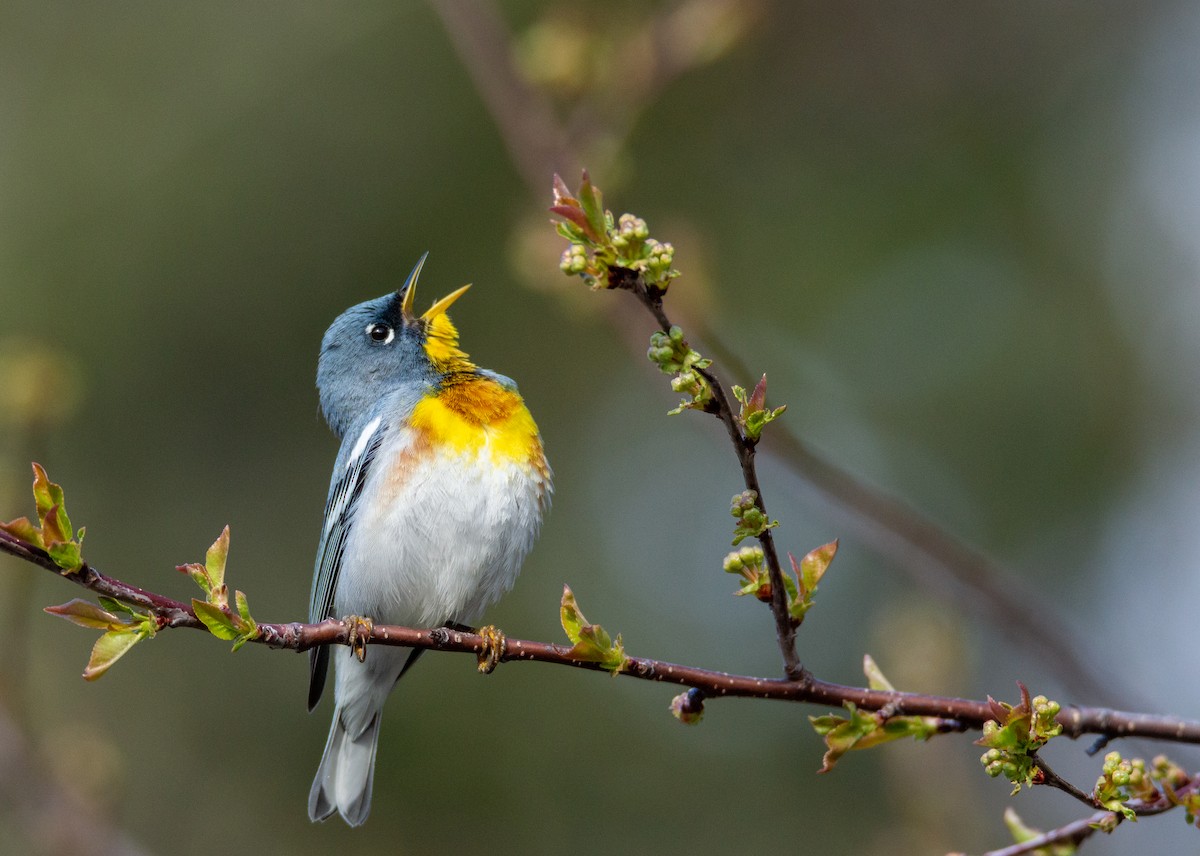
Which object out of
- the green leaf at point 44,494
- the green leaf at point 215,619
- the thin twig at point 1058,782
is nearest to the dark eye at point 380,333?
the green leaf at point 215,619

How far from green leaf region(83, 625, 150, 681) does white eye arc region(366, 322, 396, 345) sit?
9.63 ft

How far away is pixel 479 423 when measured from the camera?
444 centimetres

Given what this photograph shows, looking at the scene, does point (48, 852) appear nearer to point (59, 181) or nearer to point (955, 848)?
point (955, 848)

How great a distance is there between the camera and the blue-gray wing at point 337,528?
14.8ft

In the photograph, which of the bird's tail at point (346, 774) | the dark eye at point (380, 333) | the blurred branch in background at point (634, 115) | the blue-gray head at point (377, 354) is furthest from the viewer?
the dark eye at point (380, 333)

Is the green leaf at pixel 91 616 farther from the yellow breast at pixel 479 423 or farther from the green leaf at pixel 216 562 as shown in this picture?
the yellow breast at pixel 479 423

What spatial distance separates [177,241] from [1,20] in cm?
271

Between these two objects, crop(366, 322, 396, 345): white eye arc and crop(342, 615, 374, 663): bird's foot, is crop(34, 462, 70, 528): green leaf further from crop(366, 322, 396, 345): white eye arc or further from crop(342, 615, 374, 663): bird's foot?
crop(366, 322, 396, 345): white eye arc

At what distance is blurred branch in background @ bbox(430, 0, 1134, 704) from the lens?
351cm

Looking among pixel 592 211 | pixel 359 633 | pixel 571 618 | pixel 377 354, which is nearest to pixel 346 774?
pixel 377 354

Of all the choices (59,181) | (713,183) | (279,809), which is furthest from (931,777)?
(59,181)

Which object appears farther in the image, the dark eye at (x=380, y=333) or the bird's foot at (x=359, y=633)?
the dark eye at (x=380, y=333)

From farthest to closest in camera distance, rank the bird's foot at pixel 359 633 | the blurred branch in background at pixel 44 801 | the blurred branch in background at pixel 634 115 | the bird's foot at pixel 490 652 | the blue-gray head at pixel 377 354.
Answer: the blue-gray head at pixel 377 354, the blurred branch in background at pixel 44 801, the blurred branch in background at pixel 634 115, the bird's foot at pixel 490 652, the bird's foot at pixel 359 633

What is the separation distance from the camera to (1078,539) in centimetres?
1078
